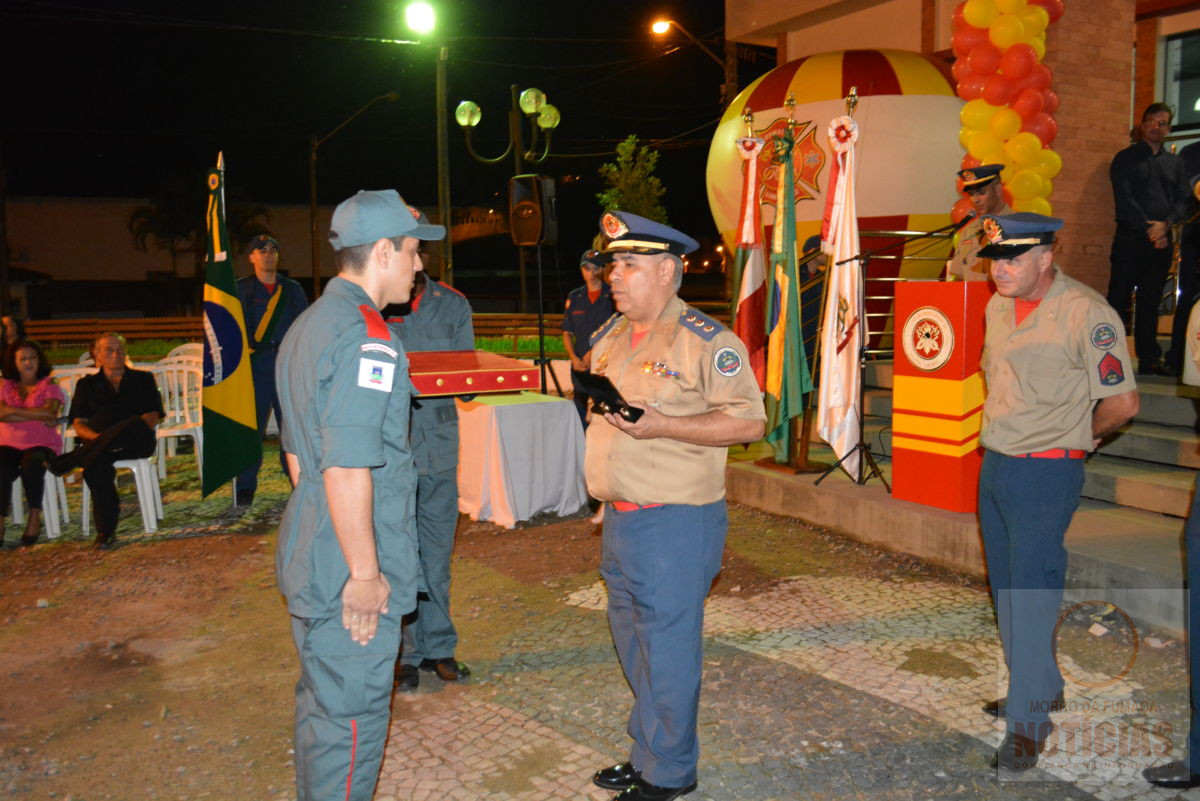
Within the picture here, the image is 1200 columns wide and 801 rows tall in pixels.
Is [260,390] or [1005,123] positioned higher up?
[1005,123]

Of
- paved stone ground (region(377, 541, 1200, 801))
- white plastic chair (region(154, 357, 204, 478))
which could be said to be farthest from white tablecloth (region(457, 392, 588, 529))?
white plastic chair (region(154, 357, 204, 478))

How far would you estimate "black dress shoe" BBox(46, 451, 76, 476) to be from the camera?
715 centimetres

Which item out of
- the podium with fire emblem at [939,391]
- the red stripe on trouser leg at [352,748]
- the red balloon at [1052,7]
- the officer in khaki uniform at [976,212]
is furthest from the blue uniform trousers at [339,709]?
the red balloon at [1052,7]

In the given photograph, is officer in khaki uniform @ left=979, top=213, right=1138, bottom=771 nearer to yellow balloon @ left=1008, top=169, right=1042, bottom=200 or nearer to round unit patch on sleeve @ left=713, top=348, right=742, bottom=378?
round unit patch on sleeve @ left=713, top=348, right=742, bottom=378

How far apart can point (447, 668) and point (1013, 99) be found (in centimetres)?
721

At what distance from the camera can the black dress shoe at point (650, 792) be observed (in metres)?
3.18

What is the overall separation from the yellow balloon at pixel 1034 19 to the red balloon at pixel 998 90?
42cm

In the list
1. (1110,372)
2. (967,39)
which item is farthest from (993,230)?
(967,39)

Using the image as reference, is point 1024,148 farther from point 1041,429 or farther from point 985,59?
point 1041,429

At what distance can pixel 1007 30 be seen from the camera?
8.36 metres

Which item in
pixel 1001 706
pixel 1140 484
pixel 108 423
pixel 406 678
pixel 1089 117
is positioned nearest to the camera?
pixel 1001 706

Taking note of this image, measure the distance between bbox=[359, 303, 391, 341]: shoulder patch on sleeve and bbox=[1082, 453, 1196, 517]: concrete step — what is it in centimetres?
516

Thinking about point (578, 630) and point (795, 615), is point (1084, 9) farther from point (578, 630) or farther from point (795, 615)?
point (578, 630)

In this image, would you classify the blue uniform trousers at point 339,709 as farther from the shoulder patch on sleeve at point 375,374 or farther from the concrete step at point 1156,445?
the concrete step at point 1156,445
